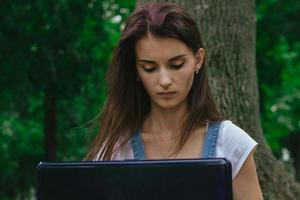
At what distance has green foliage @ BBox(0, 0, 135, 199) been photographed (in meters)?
13.8

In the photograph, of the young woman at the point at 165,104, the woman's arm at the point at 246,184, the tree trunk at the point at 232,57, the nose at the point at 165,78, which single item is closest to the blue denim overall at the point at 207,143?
the young woman at the point at 165,104

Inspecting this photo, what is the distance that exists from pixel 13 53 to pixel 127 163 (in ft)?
40.0

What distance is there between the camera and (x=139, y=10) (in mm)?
2449

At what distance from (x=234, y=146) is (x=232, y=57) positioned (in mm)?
2630

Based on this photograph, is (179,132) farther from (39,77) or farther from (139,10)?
(39,77)

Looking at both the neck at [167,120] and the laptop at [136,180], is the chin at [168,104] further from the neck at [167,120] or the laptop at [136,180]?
the laptop at [136,180]

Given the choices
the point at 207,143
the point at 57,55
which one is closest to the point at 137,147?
the point at 207,143

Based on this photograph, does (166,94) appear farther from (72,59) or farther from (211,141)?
(72,59)

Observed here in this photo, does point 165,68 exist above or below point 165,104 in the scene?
above

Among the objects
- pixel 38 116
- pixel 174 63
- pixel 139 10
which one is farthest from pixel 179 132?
pixel 38 116

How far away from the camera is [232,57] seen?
4.88 metres

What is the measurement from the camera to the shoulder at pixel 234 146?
2.30 metres

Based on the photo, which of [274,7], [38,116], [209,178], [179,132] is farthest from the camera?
[38,116]

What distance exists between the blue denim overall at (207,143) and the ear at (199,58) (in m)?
0.20
